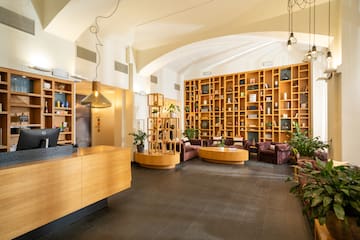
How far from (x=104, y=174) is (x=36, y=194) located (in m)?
0.91

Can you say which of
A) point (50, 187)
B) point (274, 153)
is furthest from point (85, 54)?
point (274, 153)

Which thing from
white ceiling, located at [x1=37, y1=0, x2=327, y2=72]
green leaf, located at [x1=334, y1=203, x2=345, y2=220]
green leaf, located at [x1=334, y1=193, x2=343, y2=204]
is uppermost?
white ceiling, located at [x1=37, y1=0, x2=327, y2=72]

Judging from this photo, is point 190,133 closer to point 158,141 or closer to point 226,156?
point 226,156

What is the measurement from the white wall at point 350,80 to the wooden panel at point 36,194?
197 inches

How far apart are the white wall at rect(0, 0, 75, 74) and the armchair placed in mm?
6346

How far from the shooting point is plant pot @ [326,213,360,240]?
1.32 m

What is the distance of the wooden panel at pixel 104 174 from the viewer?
2.58m

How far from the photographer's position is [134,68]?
653 centimetres

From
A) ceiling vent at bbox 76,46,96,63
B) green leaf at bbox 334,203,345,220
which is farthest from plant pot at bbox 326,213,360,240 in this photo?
ceiling vent at bbox 76,46,96,63

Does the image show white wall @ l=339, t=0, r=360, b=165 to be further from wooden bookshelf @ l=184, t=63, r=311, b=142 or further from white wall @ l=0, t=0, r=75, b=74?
white wall @ l=0, t=0, r=75, b=74

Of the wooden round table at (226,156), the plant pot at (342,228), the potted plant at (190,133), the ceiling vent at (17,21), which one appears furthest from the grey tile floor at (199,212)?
the potted plant at (190,133)

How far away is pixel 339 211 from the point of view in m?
1.27

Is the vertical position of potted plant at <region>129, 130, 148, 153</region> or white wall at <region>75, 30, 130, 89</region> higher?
white wall at <region>75, 30, 130, 89</region>

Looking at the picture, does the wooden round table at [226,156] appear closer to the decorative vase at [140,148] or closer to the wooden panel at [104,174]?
the decorative vase at [140,148]
